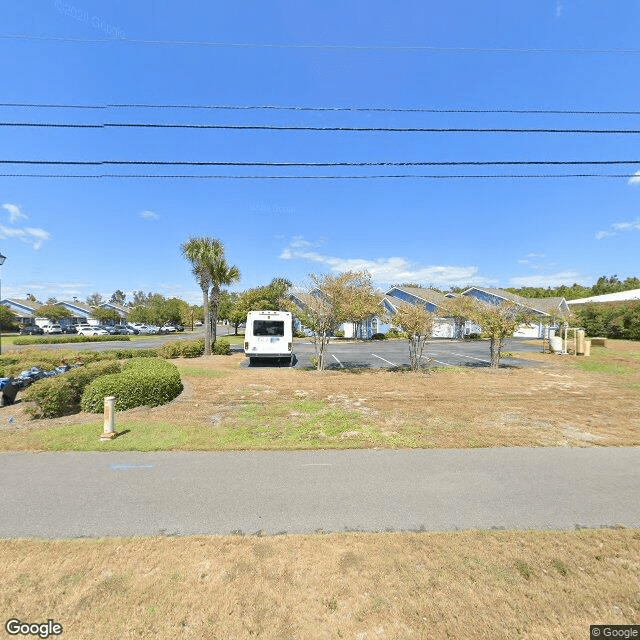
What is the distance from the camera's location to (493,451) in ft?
17.3

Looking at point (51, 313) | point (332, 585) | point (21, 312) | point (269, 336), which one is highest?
point (21, 312)

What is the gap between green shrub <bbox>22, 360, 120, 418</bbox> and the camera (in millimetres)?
6816

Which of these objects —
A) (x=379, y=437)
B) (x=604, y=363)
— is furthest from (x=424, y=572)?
(x=604, y=363)

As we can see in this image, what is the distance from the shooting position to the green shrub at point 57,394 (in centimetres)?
682

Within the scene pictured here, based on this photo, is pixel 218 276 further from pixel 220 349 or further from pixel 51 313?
pixel 51 313

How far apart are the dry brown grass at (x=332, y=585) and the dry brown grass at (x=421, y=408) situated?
2399 millimetres

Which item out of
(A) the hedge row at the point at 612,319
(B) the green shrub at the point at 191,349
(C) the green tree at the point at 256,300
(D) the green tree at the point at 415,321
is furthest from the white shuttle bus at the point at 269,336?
(A) the hedge row at the point at 612,319

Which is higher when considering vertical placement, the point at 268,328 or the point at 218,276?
the point at 218,276

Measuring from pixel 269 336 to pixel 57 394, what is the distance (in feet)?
27.6

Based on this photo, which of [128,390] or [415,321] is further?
[415,321]

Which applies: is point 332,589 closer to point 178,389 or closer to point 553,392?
point 178,389

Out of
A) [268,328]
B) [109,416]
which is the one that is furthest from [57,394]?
[268,328]

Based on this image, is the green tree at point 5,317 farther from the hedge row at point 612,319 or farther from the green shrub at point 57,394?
the hedge row at point 612,319

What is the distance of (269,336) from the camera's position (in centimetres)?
1452
